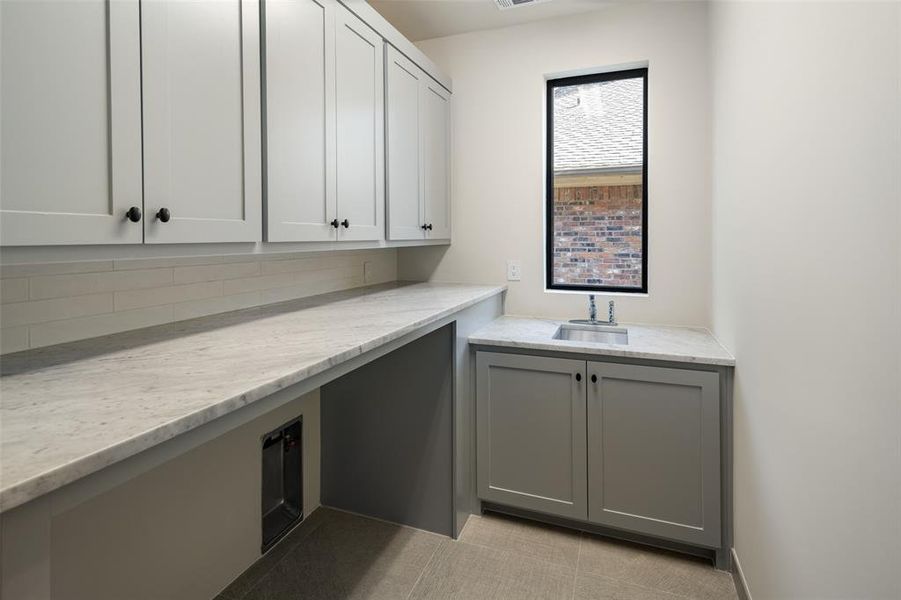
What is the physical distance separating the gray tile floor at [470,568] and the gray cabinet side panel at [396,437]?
123mm

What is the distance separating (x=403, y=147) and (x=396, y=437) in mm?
1428

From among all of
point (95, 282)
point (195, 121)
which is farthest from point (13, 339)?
point (195, 121)

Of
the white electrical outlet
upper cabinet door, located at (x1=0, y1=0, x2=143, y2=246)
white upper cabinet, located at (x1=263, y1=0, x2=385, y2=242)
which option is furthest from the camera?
the white electrical outlet

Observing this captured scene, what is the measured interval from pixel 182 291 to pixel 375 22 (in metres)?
1.39

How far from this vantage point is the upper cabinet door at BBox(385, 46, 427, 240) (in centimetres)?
231

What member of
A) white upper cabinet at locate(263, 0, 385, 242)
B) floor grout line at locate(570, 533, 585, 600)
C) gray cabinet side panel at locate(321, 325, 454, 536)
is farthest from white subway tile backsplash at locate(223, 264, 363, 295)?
floor grout line at locate(570, 533, 585, 600)

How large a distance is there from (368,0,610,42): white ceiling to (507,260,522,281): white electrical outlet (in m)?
1.38

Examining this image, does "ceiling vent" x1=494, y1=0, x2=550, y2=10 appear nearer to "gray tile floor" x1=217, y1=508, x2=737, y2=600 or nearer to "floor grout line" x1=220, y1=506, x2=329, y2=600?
"gray tile floor" x1=217, y1=508, x2=737, y2=600

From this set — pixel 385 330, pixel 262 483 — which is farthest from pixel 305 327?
pixel 262 483

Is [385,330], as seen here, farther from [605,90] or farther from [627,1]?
[627,1]

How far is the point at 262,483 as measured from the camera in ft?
6.93

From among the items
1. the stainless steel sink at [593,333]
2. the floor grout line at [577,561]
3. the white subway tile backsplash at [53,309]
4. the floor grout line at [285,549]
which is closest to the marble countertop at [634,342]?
the stainless steel sink at [593,333]

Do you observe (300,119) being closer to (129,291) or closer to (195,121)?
(195,121)

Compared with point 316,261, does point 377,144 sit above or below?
above
